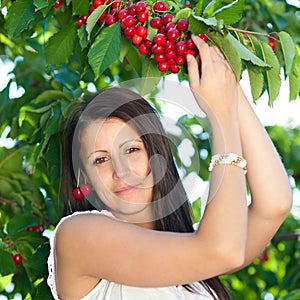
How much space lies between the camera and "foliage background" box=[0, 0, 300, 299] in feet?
8.75

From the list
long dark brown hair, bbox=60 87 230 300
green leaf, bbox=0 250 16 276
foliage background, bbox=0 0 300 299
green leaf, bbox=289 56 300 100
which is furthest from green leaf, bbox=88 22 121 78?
green leaf, bbox=0 250 16 276

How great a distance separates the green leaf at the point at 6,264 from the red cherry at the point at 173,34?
50.5 inches

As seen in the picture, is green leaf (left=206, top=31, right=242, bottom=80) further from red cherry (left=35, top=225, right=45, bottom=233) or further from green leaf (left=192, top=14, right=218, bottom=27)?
red cherry (left=35, top=225, right=45, bottom=233)

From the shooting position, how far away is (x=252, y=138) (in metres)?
2.13

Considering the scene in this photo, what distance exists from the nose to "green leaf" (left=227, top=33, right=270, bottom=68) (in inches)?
15.4

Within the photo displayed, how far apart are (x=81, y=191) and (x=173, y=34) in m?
0.51

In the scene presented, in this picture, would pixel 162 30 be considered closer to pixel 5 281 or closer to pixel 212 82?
pixel 212 82

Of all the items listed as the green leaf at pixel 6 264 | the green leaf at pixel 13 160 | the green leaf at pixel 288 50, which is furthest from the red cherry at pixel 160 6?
the green leaf at pixel 13 160

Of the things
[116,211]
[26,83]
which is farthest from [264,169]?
[26,83]

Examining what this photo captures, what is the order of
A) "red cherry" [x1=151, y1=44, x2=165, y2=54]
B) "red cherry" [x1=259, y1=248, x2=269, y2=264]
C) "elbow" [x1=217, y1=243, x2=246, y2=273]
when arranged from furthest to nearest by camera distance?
"red cherry" [x1=259, y1=248, x2=269, y2=264]
"red cherry" [x1=151, y1=44, x2=165, y2=54]
"elbow" [x1=217, y1=243, x2=246, y2=273]

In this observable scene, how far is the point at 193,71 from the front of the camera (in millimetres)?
2008

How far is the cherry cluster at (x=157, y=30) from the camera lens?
2.06 m

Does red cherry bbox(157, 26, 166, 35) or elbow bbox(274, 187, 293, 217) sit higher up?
red cherry bbox(157, 26, 166, 35)

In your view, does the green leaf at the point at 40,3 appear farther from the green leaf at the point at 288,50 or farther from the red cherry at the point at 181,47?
the green leaf at the point at 288,50
